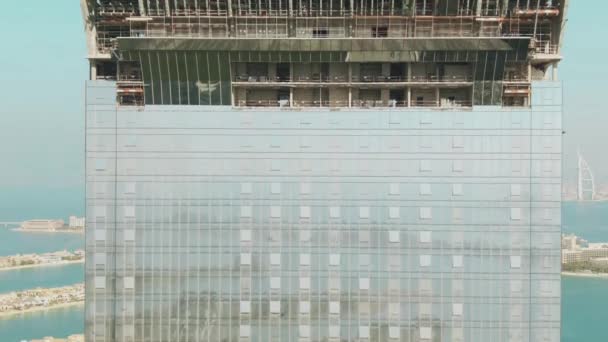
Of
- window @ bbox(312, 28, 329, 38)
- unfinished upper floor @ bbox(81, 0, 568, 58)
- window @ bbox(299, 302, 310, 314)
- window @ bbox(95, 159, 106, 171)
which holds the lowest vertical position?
window @ bbox(299, 302, 310, 314)

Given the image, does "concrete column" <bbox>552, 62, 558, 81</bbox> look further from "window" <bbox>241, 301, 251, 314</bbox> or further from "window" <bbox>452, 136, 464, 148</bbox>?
"window" <bbox>241, 301, 251, 314</bbox>

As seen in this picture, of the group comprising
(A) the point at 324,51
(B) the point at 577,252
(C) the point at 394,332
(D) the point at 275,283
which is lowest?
(B) the point at 577,252

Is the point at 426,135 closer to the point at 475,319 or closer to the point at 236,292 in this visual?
the point at 475,319

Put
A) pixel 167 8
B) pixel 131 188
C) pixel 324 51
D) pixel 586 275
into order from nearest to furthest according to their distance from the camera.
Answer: pixel 324 51, pixel 131 188, pixel 167 8, pixel 586 275

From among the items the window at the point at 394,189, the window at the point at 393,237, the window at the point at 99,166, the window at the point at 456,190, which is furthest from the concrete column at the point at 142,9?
the window at the point at 456,190

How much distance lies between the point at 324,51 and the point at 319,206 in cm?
937

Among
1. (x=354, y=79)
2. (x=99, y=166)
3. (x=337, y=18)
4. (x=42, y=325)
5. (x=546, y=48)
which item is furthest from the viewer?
(x=42, y=325)

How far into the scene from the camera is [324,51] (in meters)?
39.4

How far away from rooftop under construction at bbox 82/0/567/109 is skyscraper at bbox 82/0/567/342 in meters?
0.18

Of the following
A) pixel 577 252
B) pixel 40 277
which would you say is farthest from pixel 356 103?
pixel 577 252

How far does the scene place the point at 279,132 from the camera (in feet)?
129

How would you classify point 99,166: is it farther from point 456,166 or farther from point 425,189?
point 456,166

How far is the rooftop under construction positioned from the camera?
39.5 m

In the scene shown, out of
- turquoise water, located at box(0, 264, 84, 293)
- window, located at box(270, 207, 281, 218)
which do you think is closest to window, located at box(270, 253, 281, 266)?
window, located at box(270, 207, 281, 218)
